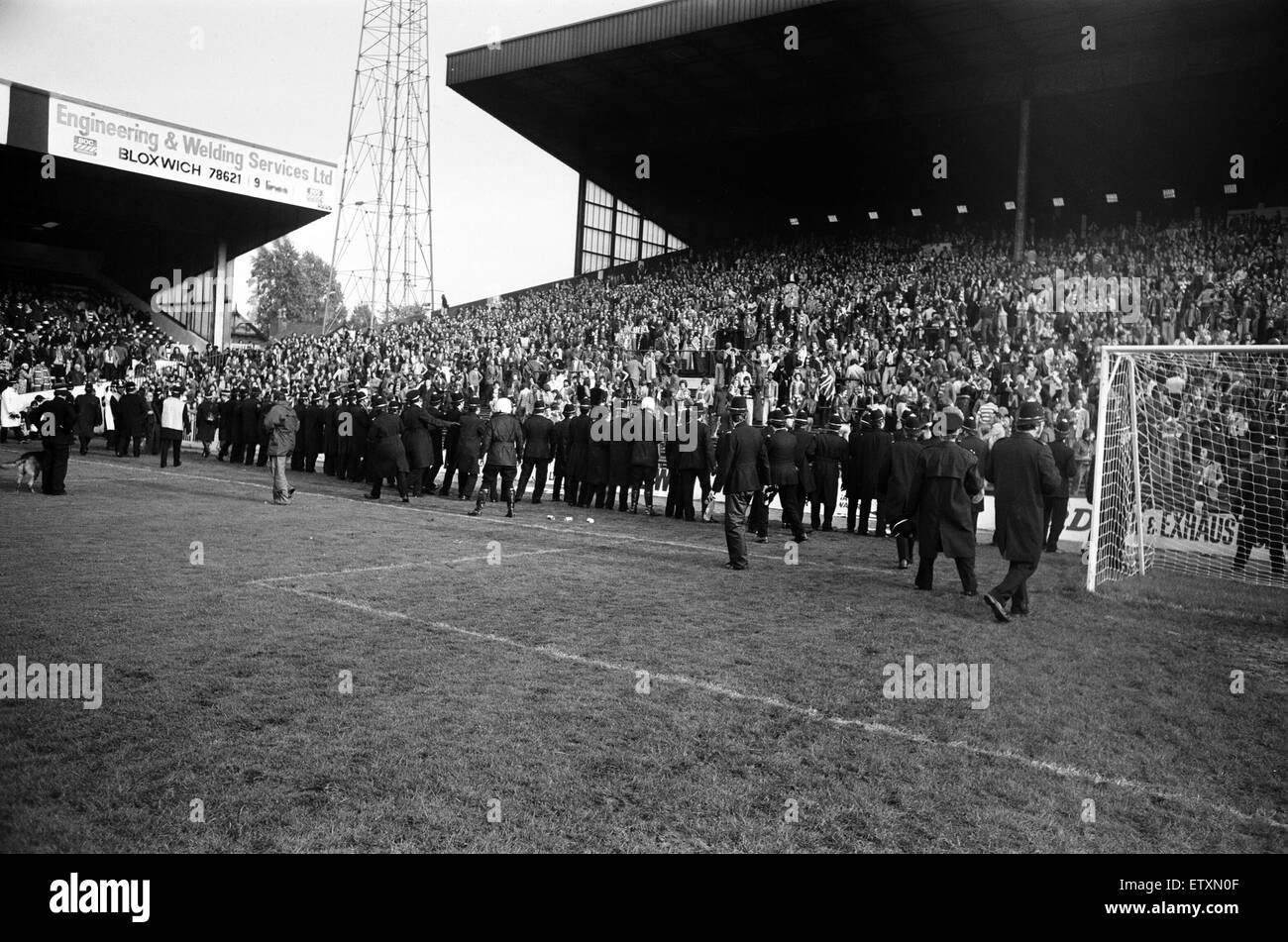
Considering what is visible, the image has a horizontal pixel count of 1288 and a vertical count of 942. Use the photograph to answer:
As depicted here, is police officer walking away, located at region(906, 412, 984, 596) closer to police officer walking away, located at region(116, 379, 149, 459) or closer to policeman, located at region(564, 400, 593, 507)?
policeman, located at region(564, 400, 593, 507)

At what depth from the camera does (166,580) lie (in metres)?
8.96

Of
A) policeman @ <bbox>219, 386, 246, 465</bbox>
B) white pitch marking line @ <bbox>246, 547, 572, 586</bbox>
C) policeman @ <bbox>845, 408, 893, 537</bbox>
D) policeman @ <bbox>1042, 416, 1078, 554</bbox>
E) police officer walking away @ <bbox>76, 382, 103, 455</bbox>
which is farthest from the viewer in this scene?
policeman @ <bbox>219, 386, 246, 465</bbox>

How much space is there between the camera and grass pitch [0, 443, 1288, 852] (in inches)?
167

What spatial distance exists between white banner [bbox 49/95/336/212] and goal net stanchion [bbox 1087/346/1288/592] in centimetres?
3358

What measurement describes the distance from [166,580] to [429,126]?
36.8 metres

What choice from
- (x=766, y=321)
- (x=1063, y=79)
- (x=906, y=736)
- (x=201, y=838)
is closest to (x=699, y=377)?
(x=766, y=321)

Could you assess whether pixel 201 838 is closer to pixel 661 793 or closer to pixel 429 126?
pixel 661 793

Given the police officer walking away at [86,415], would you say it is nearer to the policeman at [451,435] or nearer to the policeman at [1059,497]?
the policeman at [451,435]

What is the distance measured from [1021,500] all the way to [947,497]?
0.82m

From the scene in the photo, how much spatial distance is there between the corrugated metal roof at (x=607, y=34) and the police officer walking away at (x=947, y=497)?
64.6 ft

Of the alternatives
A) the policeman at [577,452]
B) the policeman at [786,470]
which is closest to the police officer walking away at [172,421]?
the policeman at [577,452]

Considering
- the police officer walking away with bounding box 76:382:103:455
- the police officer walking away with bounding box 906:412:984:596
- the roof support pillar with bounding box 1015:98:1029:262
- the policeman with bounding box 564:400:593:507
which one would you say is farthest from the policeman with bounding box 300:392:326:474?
the roof support pillar with bounding box 1015:98:1029:262

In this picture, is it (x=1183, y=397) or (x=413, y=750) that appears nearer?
(x=413, y=750)

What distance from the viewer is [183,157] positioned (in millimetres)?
36250
